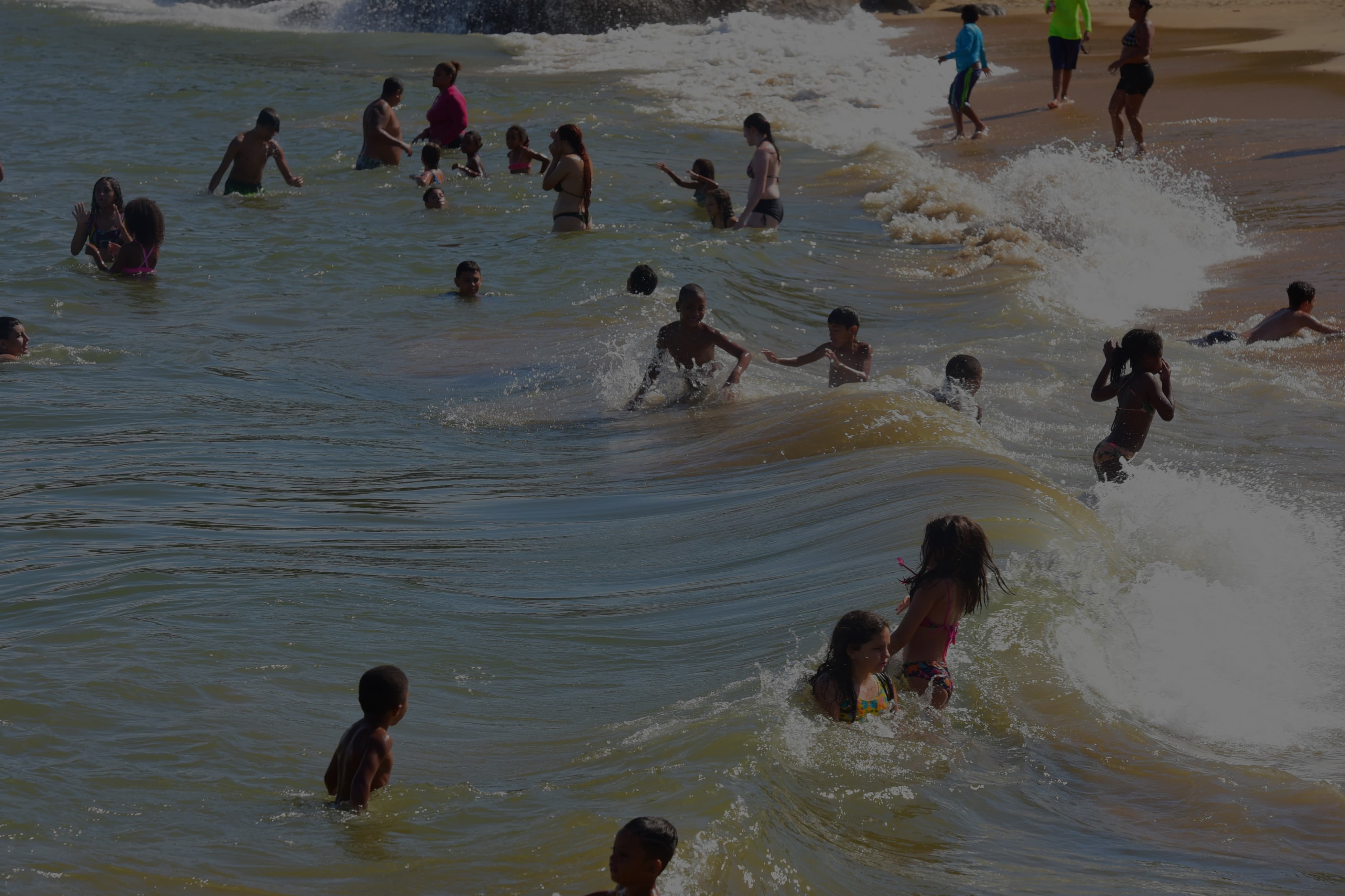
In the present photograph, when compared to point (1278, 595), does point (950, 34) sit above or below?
above

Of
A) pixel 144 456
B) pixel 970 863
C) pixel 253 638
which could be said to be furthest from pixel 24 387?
pixel 970 863

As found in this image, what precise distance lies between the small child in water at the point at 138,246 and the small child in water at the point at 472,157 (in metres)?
5.38

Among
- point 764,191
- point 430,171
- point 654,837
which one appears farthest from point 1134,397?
point 430,171

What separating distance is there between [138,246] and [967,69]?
1215 cm

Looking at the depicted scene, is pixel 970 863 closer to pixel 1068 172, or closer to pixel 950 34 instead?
pixel 1068 172

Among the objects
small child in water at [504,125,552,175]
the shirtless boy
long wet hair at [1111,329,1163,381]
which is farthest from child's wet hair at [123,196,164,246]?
Result: long wet hair at [1111,329,1163,381]

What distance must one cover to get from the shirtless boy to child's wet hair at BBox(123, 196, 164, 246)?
4926 millimetres

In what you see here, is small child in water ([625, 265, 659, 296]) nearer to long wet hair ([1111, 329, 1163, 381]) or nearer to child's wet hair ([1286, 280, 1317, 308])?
long wet hair ([1111, 329, 1163, 381])

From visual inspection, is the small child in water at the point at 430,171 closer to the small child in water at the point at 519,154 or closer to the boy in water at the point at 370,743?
the small child in water at the point at 519,154

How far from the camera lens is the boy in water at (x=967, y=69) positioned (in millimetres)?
20109

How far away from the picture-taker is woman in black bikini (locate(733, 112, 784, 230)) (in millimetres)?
14859

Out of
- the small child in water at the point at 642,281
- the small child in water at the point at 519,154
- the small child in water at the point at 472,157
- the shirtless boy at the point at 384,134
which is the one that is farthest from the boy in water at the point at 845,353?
the shirtless boy at the point at 384,134

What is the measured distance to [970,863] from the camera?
397 centimetres

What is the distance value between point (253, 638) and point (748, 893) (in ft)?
8.79
